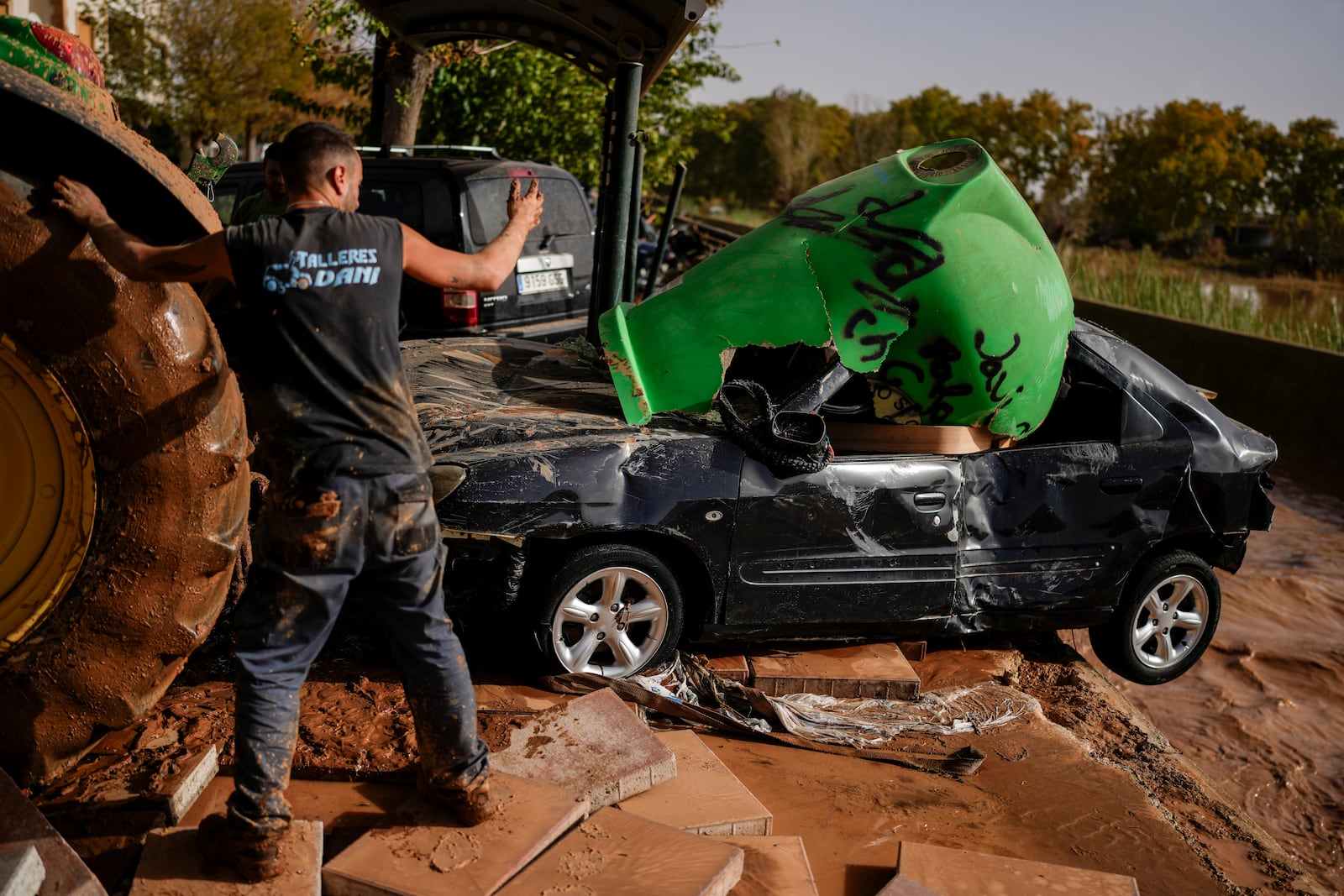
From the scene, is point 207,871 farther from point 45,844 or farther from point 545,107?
point 545,107

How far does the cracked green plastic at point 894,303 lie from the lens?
4.53 m

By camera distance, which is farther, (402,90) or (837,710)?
(402,90)

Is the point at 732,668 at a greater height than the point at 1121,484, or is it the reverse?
the point at 1121,484

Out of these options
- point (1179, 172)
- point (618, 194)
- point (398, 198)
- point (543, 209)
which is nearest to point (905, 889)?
point (618, 194)

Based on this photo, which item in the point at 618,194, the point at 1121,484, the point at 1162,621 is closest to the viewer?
the point at 1121,484

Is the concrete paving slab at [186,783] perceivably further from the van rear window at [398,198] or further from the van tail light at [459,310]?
the van rear window at [398,198]

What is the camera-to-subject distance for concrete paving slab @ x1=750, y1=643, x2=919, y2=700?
4.73 m

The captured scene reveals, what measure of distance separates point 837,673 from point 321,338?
9.63 feet

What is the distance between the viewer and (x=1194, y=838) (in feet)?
13.6

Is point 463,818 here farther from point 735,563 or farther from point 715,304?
point 715,304

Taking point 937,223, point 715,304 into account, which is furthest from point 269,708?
point 937,223

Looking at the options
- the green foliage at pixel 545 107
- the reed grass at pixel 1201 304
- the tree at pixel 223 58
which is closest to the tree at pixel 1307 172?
the reed grass at pixel 1201 304

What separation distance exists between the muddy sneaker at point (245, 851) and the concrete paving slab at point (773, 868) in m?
1.23

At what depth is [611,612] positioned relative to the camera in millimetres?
4441
